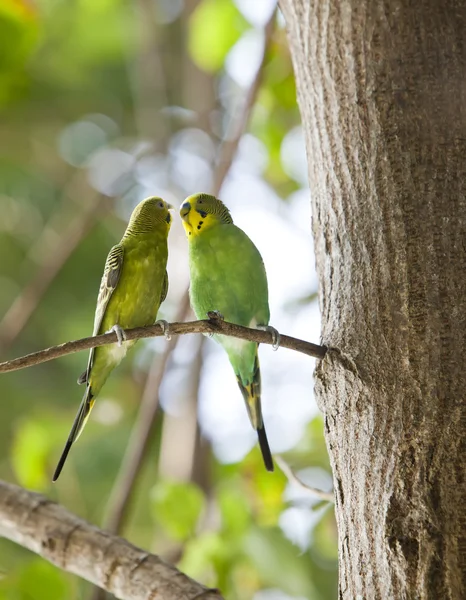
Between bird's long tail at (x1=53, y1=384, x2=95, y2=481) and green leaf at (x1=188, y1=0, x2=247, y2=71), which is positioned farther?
green leaf at (x1=188, y1=0, x2=247, y2=71)

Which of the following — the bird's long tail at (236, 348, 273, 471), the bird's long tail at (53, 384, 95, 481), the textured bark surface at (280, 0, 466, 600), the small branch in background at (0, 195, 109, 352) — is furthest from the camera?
the small branch in background at (0, 195, 109, 352)

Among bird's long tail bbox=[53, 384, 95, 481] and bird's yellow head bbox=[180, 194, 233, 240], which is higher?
bird's yellow head bbox=[180, 194, 233, 240]

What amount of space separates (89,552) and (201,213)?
2.73ft

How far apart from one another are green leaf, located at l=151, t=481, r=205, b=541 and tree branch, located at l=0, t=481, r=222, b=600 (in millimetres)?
344

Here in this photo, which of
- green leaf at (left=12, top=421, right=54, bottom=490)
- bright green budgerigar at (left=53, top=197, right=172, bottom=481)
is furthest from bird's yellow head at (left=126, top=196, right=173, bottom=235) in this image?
green leaf at (left=12, top=421, right=54, bottom=490)

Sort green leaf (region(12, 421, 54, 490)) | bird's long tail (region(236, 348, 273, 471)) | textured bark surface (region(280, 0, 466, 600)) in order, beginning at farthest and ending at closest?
green leaf (region(12, 421, 54, 490))
bird's long tail (region(236, 348, 273, 471))
textured bark surface (region(280, 0, 466, 600))

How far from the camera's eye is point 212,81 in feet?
10.6

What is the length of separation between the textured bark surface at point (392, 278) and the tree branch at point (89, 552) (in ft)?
1.14

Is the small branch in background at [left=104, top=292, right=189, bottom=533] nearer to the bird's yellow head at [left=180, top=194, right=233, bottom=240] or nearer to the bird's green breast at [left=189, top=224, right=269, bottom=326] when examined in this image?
the bird's green breast at [left=189, top=224, right=269, bottom=326]

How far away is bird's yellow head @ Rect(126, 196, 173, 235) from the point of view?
1747 mm

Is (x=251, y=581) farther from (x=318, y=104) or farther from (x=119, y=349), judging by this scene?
(x=318, y=104)

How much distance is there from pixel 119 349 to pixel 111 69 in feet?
8.43

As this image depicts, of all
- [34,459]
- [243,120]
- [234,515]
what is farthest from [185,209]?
[34,459]

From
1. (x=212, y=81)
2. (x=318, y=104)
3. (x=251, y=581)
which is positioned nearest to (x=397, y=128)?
(x=318, y=104)
